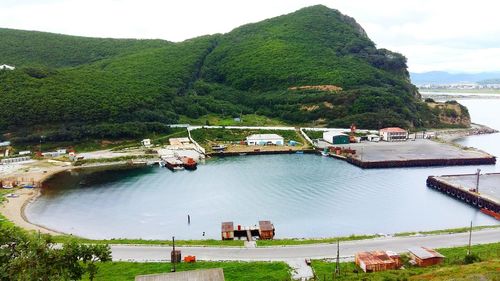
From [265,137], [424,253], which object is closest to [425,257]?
[424,253]

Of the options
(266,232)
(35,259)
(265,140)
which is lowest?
(266,232)

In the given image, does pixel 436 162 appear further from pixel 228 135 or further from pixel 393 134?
pixel 228 135

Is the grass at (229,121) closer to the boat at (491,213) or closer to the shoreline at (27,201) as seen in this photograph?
the shoreline at (27,201)

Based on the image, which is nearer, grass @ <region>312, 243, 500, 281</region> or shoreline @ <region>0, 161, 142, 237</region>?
grass @ <region>312, 243, 500, 281</region>

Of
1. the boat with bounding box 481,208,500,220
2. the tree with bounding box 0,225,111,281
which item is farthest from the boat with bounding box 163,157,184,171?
the tree with bounding box 0,225,111,281

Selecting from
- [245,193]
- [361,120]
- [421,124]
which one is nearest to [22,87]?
[245,193]

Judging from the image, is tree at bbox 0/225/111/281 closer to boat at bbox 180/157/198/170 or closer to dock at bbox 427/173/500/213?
dock at bbox 427/173/500/213

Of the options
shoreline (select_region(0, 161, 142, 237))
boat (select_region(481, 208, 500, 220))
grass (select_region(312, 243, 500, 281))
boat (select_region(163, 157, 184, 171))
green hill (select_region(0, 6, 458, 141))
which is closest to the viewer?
grass (select_region(312, 243, 500, 281))
